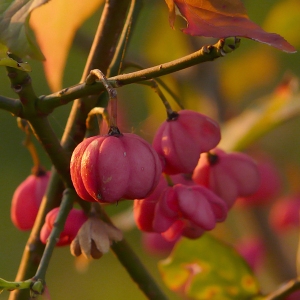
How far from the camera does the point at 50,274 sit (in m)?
2.65

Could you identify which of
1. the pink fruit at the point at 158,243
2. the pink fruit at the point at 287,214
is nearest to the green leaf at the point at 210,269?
the pink fruit at the point at 158,243

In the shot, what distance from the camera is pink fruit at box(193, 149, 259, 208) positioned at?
61cm

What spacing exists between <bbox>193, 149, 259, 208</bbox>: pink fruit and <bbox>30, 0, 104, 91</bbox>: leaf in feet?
0.62

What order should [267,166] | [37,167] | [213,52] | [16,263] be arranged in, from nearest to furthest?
[213,52] → [37,167] → [267,166] → [16,263]

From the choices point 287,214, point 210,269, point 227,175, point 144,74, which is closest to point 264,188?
point 287,214

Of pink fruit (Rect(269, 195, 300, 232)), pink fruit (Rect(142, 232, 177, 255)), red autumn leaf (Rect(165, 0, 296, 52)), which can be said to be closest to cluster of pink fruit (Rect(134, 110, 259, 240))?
red autumn leaf (Rect(165, 0, 296, 52))

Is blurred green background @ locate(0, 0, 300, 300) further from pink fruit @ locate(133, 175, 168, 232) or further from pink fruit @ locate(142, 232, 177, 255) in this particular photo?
pink fruit @ locate(142, 232, 177, 255)

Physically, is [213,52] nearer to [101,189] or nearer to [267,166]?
[101,189]

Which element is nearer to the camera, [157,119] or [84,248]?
[84,248]

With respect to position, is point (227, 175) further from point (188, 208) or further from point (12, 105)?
point (12, 105)

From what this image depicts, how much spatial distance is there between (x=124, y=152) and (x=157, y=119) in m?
0.80

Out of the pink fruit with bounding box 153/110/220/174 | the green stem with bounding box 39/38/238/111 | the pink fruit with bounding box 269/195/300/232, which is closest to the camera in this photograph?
the green stem with bounding box 39/38/238/111

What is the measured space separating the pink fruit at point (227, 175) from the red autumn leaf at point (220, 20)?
0.19 metres

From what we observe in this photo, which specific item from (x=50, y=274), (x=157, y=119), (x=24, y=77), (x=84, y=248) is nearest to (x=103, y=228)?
(x=84, y=248)
